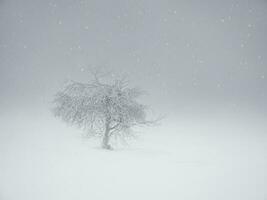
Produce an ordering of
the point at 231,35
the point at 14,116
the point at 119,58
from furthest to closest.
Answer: the point at 231,35
the point at 119,58
the point at 14,116

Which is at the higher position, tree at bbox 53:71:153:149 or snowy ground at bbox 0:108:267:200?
tree at bbox 53:71:153:149

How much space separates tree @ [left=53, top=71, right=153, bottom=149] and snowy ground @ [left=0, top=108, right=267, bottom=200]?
0.38 metres

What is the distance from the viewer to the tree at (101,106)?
8.94 metres

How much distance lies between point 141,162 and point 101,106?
7.17ft

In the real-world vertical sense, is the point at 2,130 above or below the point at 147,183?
above

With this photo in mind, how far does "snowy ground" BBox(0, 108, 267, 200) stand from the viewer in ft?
18.9

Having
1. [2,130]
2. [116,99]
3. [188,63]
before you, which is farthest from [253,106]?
[2,130]

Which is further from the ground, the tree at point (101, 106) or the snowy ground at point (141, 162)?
the tree at point (101, 106)

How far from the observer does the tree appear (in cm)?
894

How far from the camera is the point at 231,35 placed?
37.4 ft

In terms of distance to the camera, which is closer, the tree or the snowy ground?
the snowy ground

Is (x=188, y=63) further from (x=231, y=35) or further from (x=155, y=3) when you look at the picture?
(x=155, y=3)

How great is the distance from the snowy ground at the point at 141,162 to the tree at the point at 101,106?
1.26ft

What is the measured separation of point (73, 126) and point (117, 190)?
159 inches
